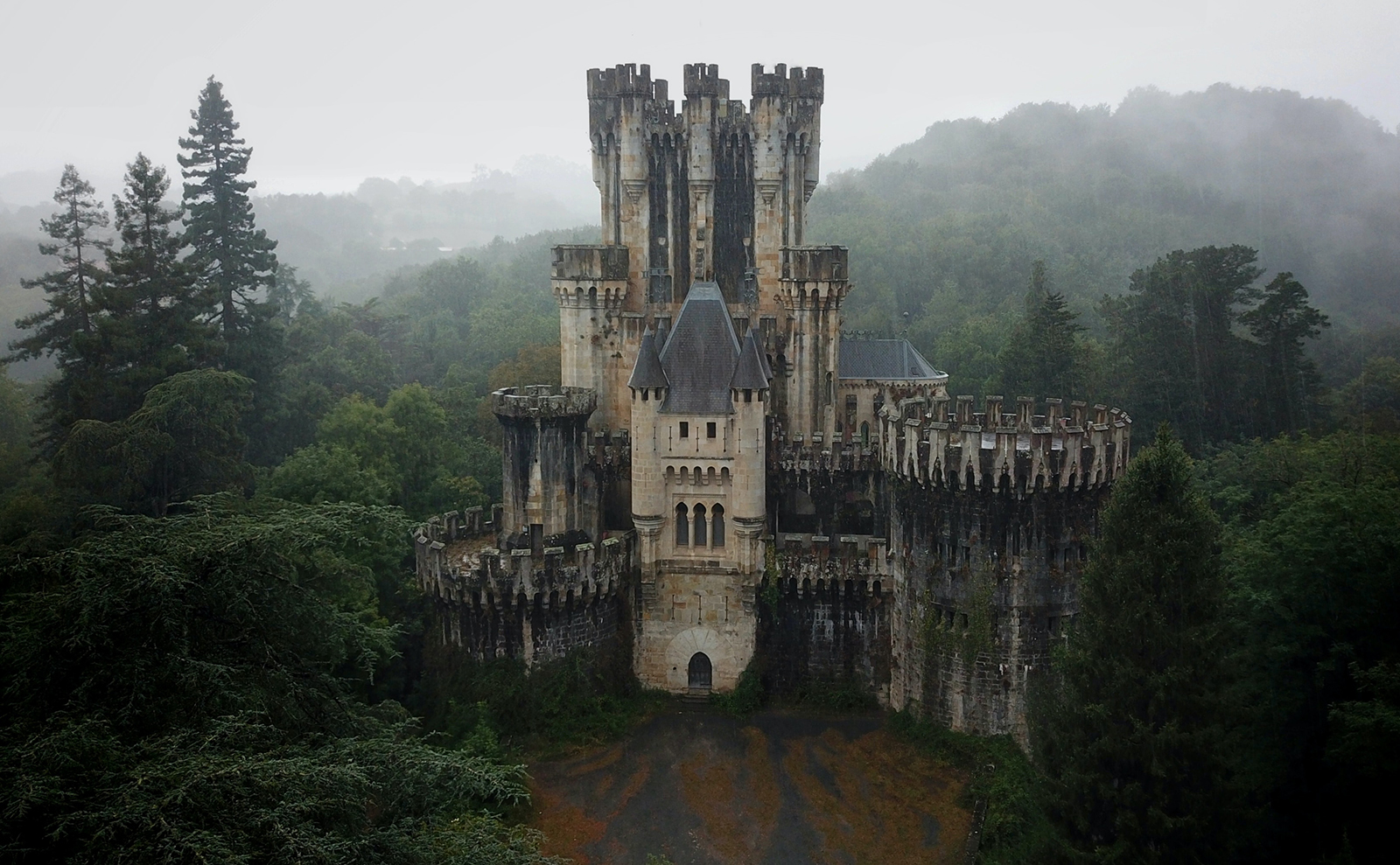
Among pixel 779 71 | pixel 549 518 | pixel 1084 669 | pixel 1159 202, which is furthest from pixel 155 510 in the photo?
pixel 1159 202

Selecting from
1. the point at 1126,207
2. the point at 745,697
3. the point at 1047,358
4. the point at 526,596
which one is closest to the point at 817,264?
the point at 745,697

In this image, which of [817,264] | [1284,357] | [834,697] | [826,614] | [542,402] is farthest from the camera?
[1284,357]

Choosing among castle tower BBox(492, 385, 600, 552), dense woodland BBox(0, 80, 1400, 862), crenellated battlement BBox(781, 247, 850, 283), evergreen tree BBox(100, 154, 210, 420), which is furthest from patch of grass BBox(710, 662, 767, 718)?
evergreen tree BBox(100, 154, 210, 420)

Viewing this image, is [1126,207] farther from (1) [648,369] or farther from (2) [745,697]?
(2) [745,697]

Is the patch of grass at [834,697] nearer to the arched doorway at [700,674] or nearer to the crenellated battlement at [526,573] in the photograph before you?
the arched doorway at [700,674]

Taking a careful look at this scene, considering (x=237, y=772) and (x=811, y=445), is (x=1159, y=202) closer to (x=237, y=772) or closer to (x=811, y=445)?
(x=811, y=445)

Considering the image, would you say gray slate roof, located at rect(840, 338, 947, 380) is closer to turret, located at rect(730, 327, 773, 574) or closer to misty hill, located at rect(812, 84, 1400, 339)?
turret, located at rect(730, 327, 773, 574)
